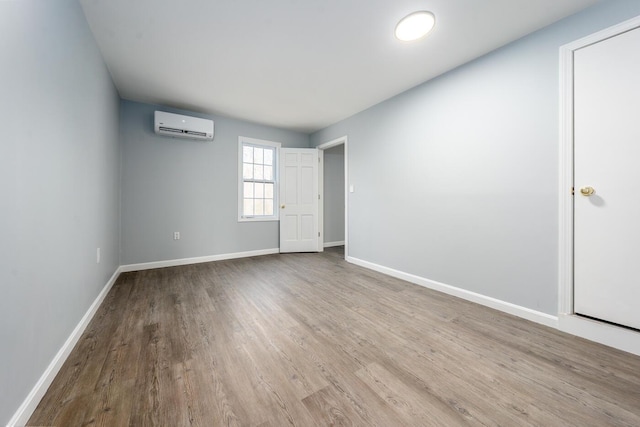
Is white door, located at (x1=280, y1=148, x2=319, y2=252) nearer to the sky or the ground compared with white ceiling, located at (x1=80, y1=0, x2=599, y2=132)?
nearer to the ground

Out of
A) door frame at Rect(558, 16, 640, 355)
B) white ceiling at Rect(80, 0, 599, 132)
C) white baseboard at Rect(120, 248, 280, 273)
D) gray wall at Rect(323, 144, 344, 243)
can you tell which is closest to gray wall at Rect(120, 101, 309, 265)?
white baseboard at Rect(120, 248, 280, 273)

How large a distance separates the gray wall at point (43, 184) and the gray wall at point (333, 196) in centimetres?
400

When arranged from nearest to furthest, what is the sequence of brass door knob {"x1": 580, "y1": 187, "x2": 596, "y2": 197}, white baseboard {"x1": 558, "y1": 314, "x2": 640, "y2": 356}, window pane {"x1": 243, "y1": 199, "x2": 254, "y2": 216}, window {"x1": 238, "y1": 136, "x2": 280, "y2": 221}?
white baseboard {"x1": 558, "y1": 314, "x2": 640, "y2": 356} < brass door knob {"x1": 580, "y1": 187, "x2": 596, "y2": 197} < window {"x1": 238, "y1": 136, "x2": 280, "y2": 221} < window pane {"x1": 243, "y1": 199, "x2": 254, "y2": 216}

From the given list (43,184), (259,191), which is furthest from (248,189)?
(43,184)

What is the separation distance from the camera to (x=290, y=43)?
2.18m

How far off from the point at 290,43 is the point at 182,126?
2.23 metres

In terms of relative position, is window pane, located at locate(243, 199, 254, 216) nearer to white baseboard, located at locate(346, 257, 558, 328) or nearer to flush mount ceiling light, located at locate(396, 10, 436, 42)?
white baseboard, located at locate(346, 257, 558, 328)

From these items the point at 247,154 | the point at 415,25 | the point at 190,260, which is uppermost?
the point at 415,25

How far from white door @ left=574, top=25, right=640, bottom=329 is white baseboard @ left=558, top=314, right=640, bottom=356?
2.2 inches

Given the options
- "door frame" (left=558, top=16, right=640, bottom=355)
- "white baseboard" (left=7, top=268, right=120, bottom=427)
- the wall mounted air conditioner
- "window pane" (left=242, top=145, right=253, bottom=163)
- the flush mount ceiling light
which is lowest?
"white baseboard" (left=7, top=268, right=120, bottom=427)

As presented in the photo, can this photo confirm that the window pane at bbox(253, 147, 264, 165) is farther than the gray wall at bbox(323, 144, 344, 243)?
No

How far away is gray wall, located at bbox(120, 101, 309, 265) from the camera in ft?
11.2

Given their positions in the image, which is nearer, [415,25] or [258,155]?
[415,25]

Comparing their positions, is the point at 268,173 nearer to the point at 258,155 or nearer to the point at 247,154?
the point at 258,155
